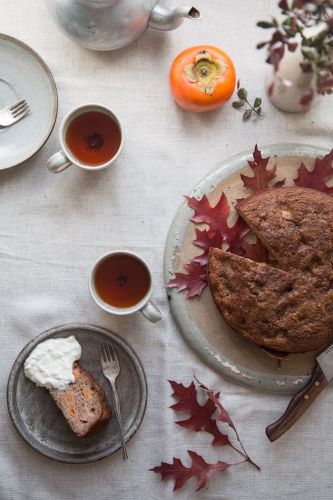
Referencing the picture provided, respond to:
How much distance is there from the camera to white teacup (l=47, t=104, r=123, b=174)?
5.19 ft

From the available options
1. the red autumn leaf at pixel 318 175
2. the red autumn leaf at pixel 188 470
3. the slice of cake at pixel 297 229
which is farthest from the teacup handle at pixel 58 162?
the red autumn leaf at pixel 188 470

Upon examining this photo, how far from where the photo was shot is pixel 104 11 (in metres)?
1.52

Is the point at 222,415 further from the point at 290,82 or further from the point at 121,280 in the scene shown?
the point at 290,82

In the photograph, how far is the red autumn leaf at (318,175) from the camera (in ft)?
5.36

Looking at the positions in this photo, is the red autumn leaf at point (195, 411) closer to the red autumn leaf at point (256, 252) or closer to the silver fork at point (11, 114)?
the red autumn leaf at point (256, 252)

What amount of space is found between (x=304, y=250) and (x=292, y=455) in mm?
604

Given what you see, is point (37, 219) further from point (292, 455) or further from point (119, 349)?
point (292, 455)

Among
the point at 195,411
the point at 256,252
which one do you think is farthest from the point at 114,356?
the point at 256,252

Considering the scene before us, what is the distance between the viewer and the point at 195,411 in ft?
5.47

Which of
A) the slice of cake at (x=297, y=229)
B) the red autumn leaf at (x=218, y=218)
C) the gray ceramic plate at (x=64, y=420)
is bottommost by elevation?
the gray ceramic plate at (x=64, y=420)

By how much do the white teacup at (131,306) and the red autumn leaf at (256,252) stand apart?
27cm

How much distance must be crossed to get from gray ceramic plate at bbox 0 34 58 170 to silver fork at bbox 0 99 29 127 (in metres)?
0.01

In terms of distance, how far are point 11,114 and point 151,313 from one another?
671 millimetres

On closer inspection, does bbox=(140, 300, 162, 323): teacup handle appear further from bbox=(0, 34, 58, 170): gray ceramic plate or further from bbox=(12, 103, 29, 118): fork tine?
bbox=(12, 103, 29, 118): fork tine
